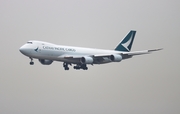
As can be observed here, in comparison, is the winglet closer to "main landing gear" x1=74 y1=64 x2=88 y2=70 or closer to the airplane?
the airplane

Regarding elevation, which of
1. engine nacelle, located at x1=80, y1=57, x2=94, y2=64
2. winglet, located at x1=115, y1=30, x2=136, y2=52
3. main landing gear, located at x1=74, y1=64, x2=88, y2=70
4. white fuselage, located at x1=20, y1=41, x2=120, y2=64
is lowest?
main landing gear, located at x1=74, y1=64, x2=88, y2=70

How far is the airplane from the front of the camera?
277 feet

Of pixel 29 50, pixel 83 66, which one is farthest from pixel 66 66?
pixel 29 50

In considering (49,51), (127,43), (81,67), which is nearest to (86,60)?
(81,67)

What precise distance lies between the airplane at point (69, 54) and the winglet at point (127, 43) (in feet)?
8.73

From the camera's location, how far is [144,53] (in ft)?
300

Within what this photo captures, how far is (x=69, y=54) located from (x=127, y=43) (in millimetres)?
17638

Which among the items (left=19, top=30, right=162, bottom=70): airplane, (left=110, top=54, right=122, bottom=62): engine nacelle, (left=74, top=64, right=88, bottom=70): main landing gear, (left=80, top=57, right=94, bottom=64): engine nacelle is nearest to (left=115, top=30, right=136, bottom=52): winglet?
(left=19, top=30, right=162, bottom=70): airplane

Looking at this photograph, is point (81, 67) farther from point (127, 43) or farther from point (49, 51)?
point (127, 43)

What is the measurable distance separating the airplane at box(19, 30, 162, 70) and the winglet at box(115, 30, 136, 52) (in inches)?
105

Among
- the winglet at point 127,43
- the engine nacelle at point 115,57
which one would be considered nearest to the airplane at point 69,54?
the engine nacelle at point 115,57

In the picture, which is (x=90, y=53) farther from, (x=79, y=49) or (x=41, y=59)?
(x=41, y=59)

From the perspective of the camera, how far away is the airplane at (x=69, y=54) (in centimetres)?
8456

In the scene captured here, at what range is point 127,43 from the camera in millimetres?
101062
